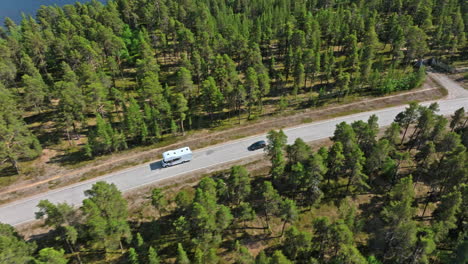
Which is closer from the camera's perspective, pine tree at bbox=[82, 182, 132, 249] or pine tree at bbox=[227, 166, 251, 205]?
pine tree at bbox=[82, 182, 132, 249]

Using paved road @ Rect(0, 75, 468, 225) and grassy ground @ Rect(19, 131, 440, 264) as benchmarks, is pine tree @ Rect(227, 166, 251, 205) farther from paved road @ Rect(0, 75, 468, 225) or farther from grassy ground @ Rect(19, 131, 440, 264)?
paved road @ Rect(0, 75, 468, 225)

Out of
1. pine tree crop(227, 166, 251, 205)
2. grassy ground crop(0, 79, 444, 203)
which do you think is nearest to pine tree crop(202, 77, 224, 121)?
grassy ground crop(0, 79, 444, 203)

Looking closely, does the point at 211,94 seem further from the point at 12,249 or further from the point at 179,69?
the point at 12,249

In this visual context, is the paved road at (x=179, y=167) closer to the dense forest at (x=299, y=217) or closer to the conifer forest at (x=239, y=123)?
the conifer forest at (x=239, y=123)

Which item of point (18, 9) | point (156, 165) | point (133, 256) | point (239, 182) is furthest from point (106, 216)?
point (18, 9)

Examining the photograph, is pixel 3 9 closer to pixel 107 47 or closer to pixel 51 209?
pixel 107 47

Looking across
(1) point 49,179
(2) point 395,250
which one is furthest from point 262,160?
(1) point 49,179

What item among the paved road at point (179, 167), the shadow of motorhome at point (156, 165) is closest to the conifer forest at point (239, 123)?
the paved road at point (179, 167)

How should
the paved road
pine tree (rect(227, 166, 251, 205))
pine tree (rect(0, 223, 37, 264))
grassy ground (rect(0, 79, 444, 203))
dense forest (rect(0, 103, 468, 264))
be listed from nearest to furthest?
pine tree (rect(0, 223, 37, 264)) < dense forest (rect(0, 103, 468, 264)) < pine tree (rect(227, 166, 251, 205)) < the paved road < grassy ground (rect(0, 79, 444, 203))

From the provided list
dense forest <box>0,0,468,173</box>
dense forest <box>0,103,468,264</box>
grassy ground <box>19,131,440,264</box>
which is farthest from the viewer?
dense forest <box>0,0,468,173</box>
